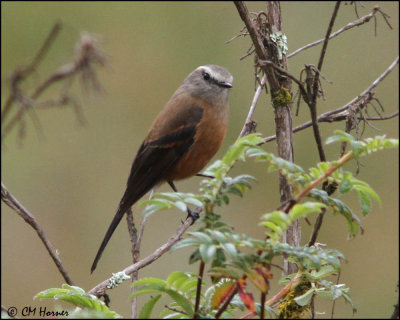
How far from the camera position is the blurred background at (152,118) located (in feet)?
21.5

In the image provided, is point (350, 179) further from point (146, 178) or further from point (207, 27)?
point (207, 27)

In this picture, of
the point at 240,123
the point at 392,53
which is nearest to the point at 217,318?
the point at 240,123

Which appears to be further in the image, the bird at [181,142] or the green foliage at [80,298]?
the bird at [181,142]

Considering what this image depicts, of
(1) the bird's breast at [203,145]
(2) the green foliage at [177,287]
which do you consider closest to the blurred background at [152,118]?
(1) the bird's breast at [203,145]

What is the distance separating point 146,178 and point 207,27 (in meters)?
4.35

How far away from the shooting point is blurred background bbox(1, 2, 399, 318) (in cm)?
655

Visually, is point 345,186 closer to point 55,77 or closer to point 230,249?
point 230,249

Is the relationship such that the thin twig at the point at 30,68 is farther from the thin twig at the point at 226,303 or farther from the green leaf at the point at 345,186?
the green leaf at the point at 345,186

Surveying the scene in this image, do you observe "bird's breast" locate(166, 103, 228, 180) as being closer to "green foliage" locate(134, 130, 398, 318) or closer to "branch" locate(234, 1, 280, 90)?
"branch" locate(234, 1, 280, 90)

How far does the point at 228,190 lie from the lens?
5.77 ft

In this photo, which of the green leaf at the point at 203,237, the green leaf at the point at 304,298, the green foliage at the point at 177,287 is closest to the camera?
the green leaf at the point at 203,237

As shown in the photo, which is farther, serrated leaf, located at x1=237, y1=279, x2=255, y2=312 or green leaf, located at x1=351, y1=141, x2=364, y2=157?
green leaf, located at x1=351, y1=141, x2=364, y2=157

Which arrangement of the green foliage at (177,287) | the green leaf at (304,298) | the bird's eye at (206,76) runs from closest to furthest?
the green foliage at (177,287)
the green leaf at (304,298)
the bird's eye at (206,76)

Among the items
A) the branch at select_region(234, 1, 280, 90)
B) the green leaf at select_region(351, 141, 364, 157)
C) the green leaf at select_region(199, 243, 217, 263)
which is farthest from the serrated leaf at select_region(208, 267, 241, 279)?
the branch at select_region(234, 1, 280, 90)
